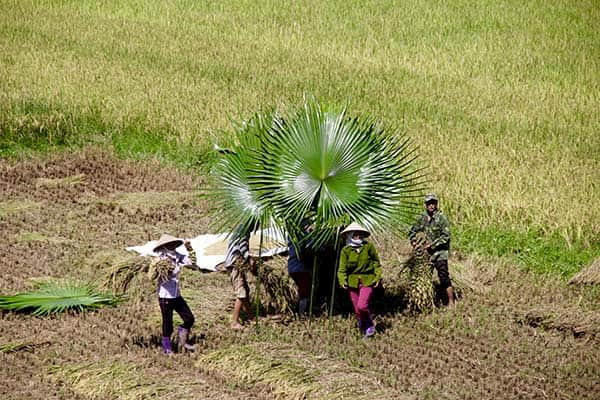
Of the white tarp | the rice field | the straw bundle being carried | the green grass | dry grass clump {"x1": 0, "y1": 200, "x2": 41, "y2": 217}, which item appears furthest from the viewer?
the green grass

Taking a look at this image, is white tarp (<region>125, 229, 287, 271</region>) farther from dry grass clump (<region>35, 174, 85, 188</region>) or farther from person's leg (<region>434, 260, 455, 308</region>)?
dry grass clump (<region>35, 174, 85, 188</region>)

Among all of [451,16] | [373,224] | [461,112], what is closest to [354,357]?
[373,224]

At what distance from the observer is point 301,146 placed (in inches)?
400

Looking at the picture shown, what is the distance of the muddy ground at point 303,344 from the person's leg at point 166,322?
13 centimetres

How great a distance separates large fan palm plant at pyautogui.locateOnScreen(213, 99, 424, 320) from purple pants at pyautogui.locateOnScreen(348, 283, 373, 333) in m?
0.60

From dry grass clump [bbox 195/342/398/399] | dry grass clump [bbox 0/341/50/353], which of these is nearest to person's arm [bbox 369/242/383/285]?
dry grass clump [bbox 195/342/398/399]

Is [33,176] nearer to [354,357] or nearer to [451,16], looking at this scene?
[354,357]

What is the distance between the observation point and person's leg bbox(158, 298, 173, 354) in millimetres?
9578

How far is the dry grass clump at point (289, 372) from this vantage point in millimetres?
8742

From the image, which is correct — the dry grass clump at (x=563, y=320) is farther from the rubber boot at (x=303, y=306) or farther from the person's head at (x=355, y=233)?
the rubber boot at (x=303, y=306)

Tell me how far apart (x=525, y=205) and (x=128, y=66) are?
1189 cm

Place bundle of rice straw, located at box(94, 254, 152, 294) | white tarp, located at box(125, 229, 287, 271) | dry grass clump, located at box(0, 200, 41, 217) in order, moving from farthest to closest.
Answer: dry grass clump, located at box(0, 200, 41, 217)
white tarp, located at box(125, 229, 287, 271)
bundle of rice straw, located at box(94, 254, 152, 294)

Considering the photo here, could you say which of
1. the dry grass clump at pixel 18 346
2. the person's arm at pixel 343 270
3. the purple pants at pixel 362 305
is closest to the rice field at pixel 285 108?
the dry grass clump at pixel 18 346

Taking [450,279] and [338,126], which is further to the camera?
[450,279]
